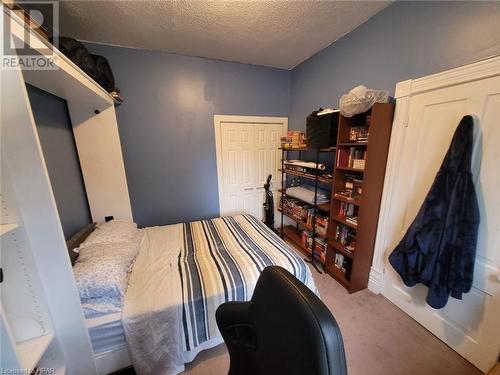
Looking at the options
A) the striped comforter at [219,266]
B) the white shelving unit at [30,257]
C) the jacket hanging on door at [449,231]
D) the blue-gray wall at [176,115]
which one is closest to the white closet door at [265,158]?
the blue-gray wall at [176,115]

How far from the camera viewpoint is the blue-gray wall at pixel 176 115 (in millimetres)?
2281

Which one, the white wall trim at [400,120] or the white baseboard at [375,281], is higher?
the white wall trim at [400,120]

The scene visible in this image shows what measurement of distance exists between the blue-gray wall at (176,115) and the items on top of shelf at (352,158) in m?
1.49

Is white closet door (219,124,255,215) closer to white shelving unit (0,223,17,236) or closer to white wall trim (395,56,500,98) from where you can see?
white wall trim (395,56,500,98)

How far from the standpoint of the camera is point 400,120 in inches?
62.6

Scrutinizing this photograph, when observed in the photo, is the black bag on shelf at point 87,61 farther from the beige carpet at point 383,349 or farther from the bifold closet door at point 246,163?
the beige carpet at point 383,349

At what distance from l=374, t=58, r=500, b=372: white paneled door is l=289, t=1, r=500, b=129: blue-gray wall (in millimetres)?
127

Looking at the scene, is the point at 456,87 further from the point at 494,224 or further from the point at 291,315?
the point at 291,315

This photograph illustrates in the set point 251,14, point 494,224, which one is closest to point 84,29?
point 251,14

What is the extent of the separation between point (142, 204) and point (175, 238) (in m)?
0.88

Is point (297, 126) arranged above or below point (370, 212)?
above

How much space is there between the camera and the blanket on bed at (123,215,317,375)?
3.76 feet

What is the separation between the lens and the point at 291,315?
1.46ft
